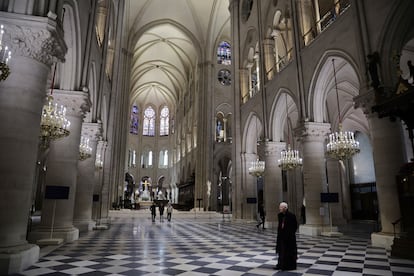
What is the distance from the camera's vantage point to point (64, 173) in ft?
30.3

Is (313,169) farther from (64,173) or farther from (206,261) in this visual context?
(64,173)

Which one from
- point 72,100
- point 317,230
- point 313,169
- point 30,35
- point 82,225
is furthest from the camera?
point 313,169

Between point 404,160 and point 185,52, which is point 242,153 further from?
point 185,52

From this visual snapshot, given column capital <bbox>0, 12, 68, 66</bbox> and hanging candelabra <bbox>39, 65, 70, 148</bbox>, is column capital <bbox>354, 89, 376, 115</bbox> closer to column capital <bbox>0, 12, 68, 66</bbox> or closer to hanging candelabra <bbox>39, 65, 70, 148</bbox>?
column capital <bbox>0, 12, 68, 66</bbox>

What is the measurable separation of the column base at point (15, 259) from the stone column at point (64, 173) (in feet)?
10.5

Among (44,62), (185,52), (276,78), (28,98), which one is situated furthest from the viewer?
(185,52)

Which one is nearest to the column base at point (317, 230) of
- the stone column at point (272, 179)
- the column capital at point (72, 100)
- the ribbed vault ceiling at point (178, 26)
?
the stone column at point (272, 179)

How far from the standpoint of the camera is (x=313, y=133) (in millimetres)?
12695

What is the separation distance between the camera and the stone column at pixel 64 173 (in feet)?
28.7

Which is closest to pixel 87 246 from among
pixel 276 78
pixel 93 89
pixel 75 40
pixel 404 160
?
pixel 75 40

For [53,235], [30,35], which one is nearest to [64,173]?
[53,235]

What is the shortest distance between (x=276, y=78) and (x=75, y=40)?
10.7m

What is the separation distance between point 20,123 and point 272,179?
13.3m

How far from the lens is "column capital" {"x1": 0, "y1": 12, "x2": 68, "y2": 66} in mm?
5711
